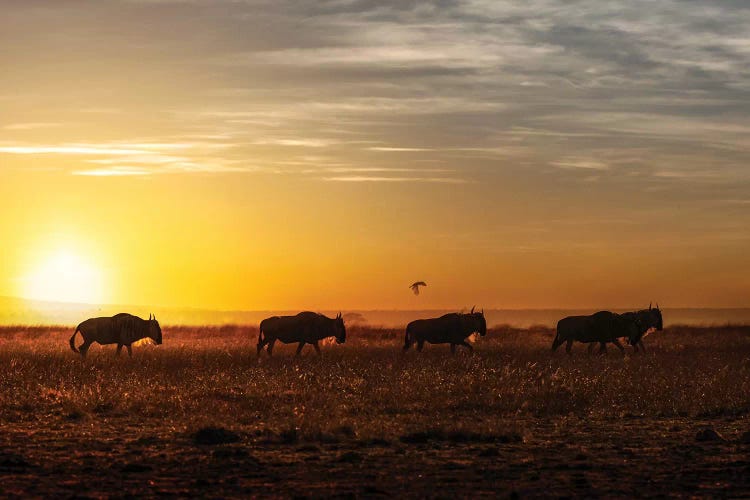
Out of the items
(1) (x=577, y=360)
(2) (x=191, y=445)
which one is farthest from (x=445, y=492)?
(1) (x=577, y=360)

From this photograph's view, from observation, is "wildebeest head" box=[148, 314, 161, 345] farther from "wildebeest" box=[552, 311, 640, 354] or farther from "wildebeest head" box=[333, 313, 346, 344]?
"wildebeest" box=[552, 311, 640, 354]

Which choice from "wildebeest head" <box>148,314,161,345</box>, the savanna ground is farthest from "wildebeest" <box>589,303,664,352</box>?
"wildebeest head" <box>148,314,161,345</box>

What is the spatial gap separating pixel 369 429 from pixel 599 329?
75.6ft

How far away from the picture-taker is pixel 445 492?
1059 centimetres

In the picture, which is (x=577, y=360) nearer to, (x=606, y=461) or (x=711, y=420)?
(x=711, y=420)

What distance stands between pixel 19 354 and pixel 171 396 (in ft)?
44.9

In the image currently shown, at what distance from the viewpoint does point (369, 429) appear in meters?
14.6

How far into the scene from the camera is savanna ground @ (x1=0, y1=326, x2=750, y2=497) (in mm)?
11164

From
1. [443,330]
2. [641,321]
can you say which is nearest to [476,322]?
[443,330]

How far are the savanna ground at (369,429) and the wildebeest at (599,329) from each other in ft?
27.9

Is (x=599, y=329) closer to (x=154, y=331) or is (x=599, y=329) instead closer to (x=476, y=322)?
(x=476, y=322)

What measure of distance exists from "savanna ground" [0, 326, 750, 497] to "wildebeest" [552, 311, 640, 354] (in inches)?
335

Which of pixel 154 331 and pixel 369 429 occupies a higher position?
pixel 154 331

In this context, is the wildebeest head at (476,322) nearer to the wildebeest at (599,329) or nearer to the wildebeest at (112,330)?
the wildebeest at (599,329)
